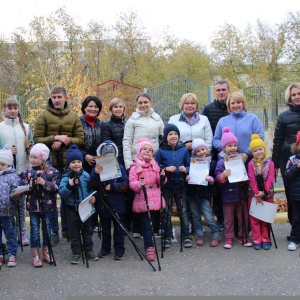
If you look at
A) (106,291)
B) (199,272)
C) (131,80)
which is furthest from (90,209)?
(131,80)

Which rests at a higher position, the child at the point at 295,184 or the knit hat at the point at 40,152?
the knit hat at the point at 40,152

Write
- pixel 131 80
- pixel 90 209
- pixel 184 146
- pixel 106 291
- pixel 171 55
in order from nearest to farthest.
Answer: pixel 106 291, pixel 90 209, pixel 184 146, pixel 131 80, pixel 171 55

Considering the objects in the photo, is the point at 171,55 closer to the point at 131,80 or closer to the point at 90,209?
the point at 131,80

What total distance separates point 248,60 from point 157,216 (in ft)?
103

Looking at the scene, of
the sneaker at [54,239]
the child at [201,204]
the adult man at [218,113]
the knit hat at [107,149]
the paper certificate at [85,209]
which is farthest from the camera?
the adult man at [218,113]

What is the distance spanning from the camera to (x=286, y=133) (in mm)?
5562

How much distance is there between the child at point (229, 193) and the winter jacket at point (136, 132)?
947 millimetres

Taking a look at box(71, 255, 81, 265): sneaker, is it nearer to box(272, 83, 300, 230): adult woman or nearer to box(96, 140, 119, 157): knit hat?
box(96, 140, 119, 157): knit hat

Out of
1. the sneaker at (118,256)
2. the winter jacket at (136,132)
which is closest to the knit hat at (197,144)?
the winter jacket at (136,132)

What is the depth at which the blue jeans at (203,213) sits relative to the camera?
5.52 metres

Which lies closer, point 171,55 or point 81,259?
point 81,259

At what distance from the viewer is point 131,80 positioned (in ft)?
108

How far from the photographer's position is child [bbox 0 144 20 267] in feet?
15.7

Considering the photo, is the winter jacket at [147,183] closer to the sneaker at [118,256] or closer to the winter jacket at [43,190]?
the sneaker at [118,256]
